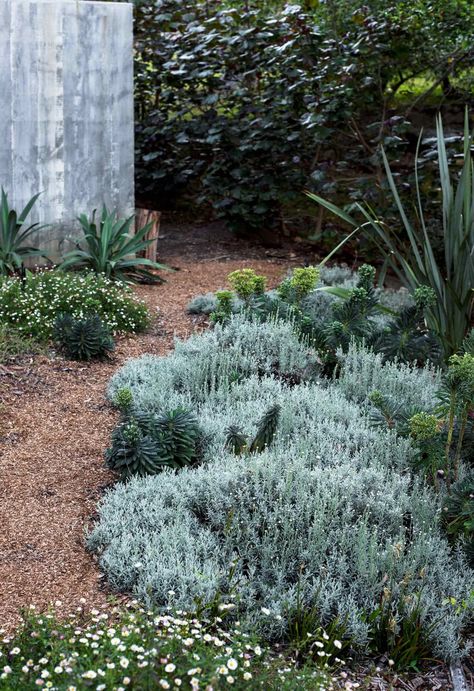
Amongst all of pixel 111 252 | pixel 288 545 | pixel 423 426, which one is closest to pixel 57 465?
pixel 288 545

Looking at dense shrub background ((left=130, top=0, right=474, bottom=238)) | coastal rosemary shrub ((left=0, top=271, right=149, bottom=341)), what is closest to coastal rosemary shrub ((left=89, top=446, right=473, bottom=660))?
coastal rosemary shrub ((left=0, top=271, right=149, bottom=341))

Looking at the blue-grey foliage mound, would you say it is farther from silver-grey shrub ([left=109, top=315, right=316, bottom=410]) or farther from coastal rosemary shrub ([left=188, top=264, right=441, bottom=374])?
coastal rosemary shrub ([left=188, top=264, right=441, bottom=374])

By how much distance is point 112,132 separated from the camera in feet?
22.2

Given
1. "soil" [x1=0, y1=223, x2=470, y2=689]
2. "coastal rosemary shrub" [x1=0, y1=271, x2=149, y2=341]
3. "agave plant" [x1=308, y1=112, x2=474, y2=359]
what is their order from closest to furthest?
"soil" [x1=0, y1=223, x2=470, y2=689]
"agave plant" [x1=308, y1=112, x2=474, y2=359]
"coastal rosemary shrub" [x1=0, y1=271, x2=149, y2=341]

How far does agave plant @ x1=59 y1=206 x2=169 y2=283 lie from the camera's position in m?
6.20

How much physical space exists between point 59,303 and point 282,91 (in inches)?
121

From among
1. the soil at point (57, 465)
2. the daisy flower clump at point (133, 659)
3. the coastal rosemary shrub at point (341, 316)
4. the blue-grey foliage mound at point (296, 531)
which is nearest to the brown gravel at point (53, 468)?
the soil at point (57, 465)

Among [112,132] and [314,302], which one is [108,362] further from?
[112,132]

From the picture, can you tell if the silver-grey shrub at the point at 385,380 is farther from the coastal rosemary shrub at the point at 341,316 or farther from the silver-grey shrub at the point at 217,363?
the silver-grey shrub at the point at 217,363

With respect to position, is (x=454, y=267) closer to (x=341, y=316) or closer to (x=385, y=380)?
(x=341, y=316)

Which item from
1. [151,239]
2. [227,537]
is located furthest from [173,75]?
[227,537]

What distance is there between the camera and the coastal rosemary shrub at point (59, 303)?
16.9 feet

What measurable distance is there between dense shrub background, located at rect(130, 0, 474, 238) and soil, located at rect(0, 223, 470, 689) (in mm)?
1800

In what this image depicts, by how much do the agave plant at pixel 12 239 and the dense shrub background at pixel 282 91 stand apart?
202 centimetres
